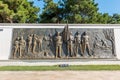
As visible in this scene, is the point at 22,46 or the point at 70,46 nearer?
the point at 22,46

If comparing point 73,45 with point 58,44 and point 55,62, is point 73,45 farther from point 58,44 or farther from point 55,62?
point 55,62

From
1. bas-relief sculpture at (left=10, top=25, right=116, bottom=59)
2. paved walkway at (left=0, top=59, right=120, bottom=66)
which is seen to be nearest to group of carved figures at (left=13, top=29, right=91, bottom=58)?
bas-relief sculpture at (left=10, top=25, right=116, bottom=59)

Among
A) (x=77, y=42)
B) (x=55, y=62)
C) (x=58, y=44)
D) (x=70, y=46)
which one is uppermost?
(x=77, y=42)

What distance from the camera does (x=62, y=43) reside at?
1553cm

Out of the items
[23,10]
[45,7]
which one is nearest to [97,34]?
[23,10]

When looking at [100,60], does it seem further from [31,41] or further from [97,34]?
[31,41]

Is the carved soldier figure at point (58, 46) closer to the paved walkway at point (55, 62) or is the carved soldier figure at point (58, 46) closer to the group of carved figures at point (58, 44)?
the group of carved figures at point (58, 44)

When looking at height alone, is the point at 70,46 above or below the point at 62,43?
below

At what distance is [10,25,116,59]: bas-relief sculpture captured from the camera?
50.3 feet

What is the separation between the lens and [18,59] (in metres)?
15.2

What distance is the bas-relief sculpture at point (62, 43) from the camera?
50.3 feet

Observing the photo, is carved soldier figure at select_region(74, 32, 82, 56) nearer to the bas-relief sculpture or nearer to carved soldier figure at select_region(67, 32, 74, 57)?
the bas-relief sculpture

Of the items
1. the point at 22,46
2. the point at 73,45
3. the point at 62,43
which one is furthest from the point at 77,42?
Answer: the point at 22,46

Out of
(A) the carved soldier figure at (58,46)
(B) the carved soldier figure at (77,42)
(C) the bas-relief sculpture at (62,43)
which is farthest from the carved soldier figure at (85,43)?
(A) the carved soldier figure at (58,46)
